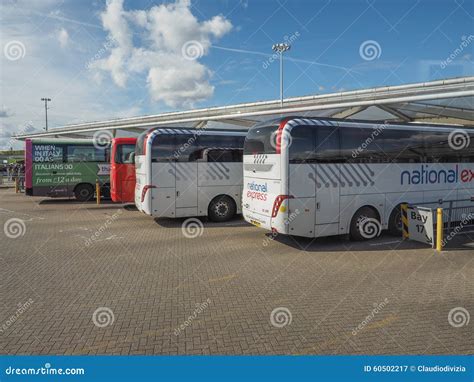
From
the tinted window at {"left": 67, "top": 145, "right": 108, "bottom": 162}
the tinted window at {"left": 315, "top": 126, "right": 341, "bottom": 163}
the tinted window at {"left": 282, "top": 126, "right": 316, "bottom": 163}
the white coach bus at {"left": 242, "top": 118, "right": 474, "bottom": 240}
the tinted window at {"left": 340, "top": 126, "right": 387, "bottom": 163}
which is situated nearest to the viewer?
the tinted window at {"left": 282, "top": 126, "right": 316, "bottom": 163}

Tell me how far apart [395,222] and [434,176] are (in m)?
1.96

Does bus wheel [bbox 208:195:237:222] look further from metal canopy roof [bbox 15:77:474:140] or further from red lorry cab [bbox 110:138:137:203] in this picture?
metal canopy roof [bbox 15:77:474:140]

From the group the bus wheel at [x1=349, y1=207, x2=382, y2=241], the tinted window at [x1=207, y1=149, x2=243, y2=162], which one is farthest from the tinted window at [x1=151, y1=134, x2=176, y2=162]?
the bus wheel at [x1=349, y1=207, x2=382, y2=241]

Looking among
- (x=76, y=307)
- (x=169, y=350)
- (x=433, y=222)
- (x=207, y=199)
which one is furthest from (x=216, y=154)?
(x=169, y=350)

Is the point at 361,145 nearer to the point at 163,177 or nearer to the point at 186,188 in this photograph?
the point at 186,188

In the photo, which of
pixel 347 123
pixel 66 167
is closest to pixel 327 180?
pixel 347 123

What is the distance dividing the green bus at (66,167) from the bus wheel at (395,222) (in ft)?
45.2

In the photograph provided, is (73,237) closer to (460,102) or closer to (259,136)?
(259,136)

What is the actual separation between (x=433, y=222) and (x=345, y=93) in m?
27.4

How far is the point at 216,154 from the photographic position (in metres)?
12.4

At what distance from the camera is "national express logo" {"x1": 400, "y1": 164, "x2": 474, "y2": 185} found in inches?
399

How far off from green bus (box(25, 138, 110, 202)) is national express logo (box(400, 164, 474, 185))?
1404 cm

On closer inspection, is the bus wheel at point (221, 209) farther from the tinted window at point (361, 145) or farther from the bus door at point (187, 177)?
the tinted window at point (361, 145)

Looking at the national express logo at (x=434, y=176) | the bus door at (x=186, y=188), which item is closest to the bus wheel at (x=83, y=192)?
the bus door at (x=186, y=188)
